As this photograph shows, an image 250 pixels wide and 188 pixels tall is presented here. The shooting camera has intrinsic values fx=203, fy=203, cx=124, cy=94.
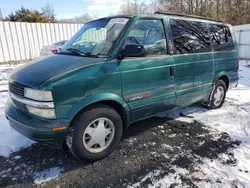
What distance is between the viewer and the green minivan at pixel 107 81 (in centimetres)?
245

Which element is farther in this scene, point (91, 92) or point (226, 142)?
point (226, 142)

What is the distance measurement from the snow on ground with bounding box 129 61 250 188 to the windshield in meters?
1.90

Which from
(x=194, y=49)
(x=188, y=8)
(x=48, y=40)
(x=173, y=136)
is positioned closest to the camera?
(x=173, y=136)

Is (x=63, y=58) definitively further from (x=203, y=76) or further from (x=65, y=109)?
(x=203, y=76)

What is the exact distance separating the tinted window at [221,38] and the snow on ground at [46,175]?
389cm

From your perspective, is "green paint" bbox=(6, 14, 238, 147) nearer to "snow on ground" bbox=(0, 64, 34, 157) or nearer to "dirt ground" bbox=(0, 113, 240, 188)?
"dirt ground" bbox=(0, 113, 240, 188)

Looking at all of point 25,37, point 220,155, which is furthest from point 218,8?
point 220,155

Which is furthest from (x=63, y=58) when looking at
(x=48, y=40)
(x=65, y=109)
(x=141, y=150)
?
(x=48, y=40)

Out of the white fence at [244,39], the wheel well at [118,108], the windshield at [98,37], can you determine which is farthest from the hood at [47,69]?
the white fence at [244,39]

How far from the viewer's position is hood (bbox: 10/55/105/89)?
8.10ft

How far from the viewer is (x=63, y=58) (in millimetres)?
2969

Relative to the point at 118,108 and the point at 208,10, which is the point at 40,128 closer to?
the point at 118,108

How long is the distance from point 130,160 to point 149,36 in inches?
76.5

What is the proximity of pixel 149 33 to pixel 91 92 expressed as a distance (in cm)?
143
